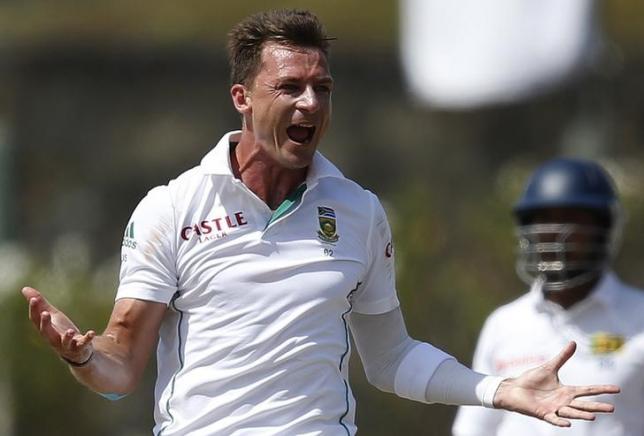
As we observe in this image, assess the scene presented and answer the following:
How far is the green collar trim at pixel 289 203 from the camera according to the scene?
16.0 feet

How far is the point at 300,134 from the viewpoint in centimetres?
486

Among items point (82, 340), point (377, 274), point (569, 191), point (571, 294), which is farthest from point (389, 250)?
point (569, 191)

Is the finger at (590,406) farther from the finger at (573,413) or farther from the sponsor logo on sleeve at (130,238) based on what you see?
the sponsor logo on sleeve at (130,238)

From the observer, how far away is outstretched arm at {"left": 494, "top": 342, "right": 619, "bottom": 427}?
4.67 m

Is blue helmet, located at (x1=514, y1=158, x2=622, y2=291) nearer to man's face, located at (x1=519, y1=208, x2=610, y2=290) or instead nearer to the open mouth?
man's face, located at (x1=519, y1=208, x2=610, y2=290)

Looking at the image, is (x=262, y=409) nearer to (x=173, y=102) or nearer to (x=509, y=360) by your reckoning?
(x=509, y=360)

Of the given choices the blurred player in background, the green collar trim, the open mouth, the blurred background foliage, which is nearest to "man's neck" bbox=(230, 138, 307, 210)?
the green collar trim

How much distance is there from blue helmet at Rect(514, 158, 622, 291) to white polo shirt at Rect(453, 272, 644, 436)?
0.10 meters

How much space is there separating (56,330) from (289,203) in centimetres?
81

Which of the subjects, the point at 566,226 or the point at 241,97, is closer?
the point at 241,97

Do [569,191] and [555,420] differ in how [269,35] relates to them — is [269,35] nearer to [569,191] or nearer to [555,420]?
[555,420]

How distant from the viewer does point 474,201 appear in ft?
39.2

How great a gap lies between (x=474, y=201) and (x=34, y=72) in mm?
5061

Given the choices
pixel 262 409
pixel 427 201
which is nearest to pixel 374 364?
pixel 262 409
